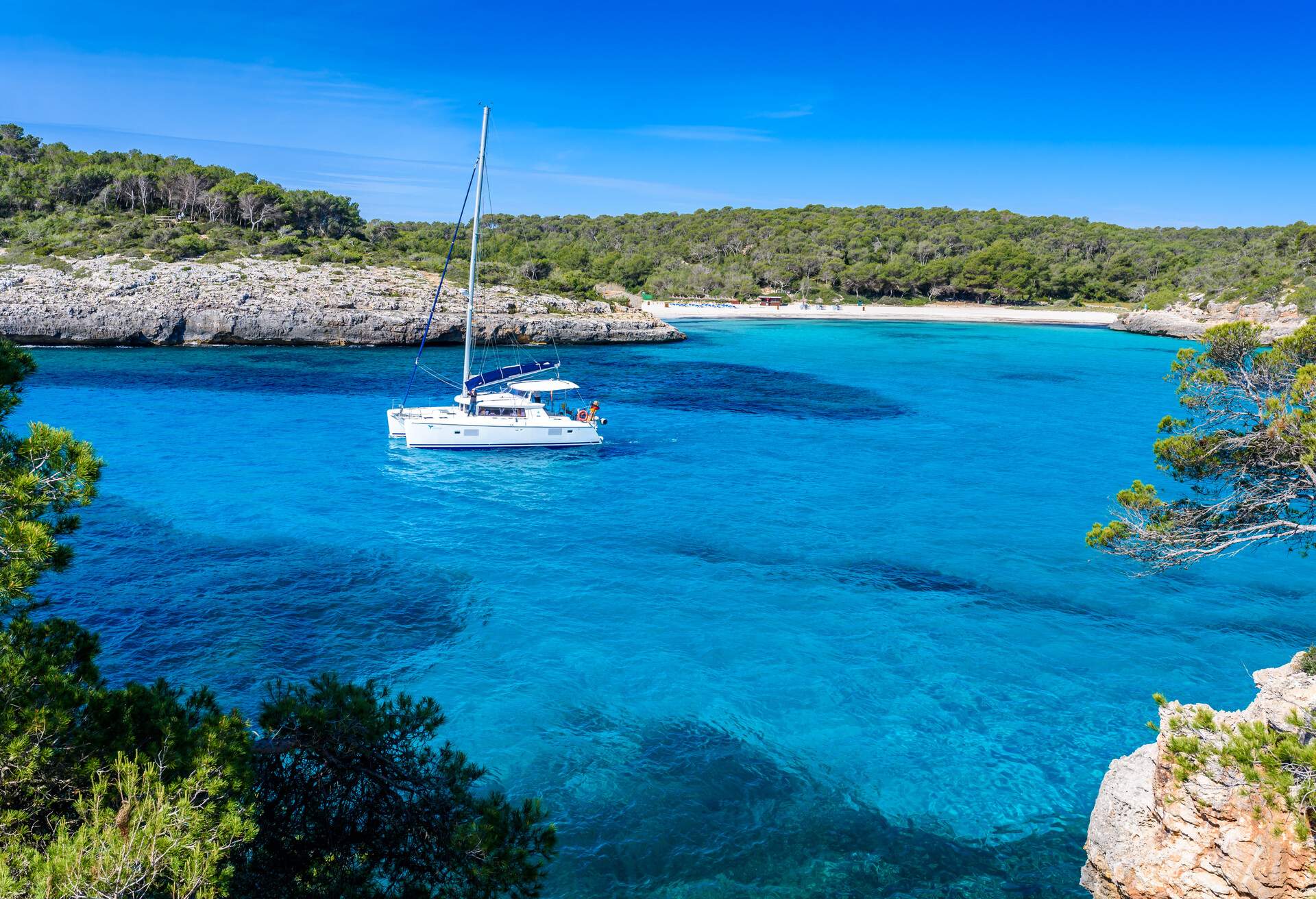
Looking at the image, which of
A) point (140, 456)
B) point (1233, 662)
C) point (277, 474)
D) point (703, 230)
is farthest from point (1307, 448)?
point (703, 230)

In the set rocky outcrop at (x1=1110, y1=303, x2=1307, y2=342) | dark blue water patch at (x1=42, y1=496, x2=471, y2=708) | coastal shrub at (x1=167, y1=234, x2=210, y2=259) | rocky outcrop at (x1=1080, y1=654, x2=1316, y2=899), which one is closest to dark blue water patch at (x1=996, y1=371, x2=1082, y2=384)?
rocky outcrop at (x1=1110, y1=303, x2=1307, y2=342)

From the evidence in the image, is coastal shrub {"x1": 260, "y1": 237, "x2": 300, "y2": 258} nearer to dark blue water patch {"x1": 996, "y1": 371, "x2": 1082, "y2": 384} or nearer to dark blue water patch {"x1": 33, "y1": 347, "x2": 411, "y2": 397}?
dark blue water patch {"x1": 33, "y1": 347, "x2": 411, "y2": 397}

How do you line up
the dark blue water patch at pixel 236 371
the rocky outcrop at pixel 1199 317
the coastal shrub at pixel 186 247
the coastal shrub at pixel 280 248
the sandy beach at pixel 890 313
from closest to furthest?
the dark blue water patch at pixel 236 371 < the coastal shrub at pixel 186 247 < the coastal shrub at pixel 280 248 < the rocky outcrop at pixel 1199 317 < the sandy beach at pixel 890 313

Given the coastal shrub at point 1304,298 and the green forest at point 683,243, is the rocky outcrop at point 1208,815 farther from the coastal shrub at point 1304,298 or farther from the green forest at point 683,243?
the coastal shrub at point 1304,298

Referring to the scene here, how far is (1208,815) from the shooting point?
9289mm

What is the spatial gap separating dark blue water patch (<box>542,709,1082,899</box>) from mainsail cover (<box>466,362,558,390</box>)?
922 inches

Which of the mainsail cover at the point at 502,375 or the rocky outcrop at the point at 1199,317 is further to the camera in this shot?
the rocky outcrop at the point at 1199,317

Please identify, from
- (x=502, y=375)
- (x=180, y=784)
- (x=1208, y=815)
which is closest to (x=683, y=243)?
(x=502, y=375)

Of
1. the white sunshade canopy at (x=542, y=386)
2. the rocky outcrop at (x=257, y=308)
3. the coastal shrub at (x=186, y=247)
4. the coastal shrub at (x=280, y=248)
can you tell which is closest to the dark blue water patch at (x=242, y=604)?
the white sunshade canopy at (x=542, y=386)

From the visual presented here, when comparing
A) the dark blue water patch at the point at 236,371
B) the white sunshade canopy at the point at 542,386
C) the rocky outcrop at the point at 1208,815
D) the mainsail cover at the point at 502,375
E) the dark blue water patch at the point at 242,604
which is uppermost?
the mainsail cover at the point at 502,375

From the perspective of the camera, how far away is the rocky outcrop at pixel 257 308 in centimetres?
5506

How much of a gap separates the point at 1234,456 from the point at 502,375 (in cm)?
2829

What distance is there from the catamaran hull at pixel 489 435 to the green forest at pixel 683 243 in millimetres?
33349

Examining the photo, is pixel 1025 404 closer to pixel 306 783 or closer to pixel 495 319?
pixel 495 319
